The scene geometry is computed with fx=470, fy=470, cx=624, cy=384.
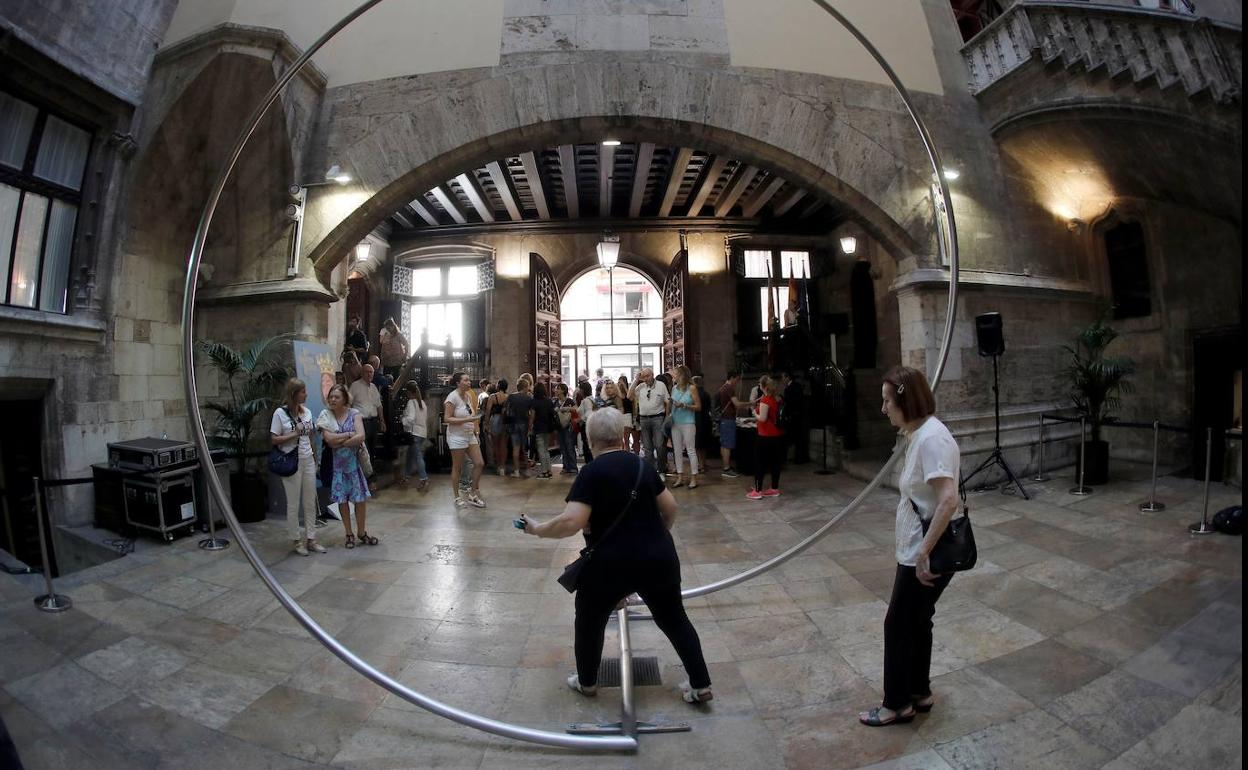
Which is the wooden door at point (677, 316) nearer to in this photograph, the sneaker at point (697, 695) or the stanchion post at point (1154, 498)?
the stanchion post at point (1154, 498)

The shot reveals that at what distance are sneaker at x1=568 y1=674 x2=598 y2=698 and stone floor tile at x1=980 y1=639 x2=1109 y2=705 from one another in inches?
62.3

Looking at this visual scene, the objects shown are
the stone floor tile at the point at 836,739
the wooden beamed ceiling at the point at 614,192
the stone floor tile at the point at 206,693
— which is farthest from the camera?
the wooden beamed ceiling at the point at 614,192

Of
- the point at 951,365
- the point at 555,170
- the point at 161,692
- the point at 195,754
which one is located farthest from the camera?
the point at 555,170

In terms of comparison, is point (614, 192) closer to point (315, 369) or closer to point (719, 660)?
point (315, 369)

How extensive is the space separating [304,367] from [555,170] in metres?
7.22

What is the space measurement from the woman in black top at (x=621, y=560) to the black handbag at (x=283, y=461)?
10.3 ft

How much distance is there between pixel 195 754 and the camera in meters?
1.53

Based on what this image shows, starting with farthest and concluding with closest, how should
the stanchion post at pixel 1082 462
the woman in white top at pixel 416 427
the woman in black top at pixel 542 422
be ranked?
the woman in black top at pixel 542 422 < the woman in white top at pixel 416 427 < the stanchion post at pixel 1082 462

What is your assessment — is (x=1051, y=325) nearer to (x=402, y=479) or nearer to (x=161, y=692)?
→ (x=161, y=692)

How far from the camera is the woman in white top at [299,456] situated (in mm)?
3787

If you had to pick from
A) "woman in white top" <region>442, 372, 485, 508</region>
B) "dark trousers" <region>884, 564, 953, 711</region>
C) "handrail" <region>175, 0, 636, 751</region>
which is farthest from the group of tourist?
"woman in white top" <region>442, 372, 485, 508</region>

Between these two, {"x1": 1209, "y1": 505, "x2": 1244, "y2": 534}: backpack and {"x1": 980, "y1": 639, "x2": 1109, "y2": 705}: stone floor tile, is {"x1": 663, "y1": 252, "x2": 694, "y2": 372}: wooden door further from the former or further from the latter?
{"x1": 1209, "y1": 505, "x2": 1244, "y2": 534}: backpack

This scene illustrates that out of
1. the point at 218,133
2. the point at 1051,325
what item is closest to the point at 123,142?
the point at 218,133

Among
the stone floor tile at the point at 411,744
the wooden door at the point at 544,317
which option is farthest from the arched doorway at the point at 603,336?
the stone floor tile at the point at 411,744
